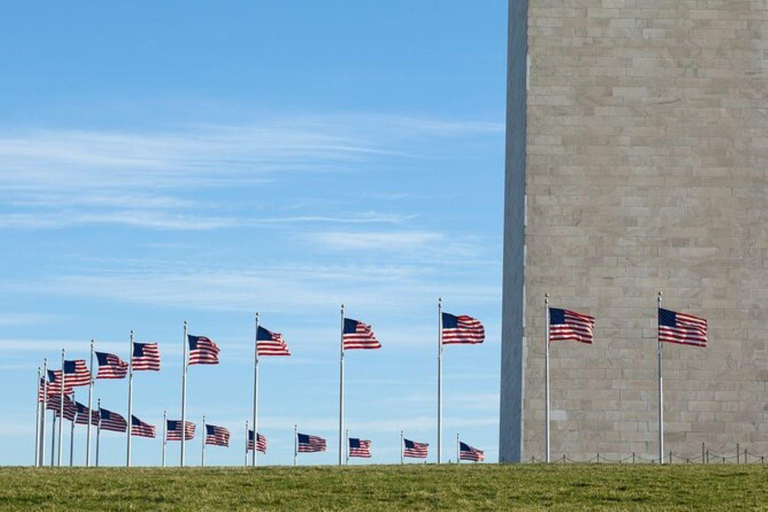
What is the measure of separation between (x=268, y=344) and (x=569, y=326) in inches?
431

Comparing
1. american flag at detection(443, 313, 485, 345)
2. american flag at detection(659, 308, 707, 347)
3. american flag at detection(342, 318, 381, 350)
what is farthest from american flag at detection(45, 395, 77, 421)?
american flag at detection(659, 308, 707, 347)

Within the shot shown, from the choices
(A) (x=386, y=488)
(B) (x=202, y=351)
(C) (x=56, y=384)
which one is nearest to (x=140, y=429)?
(C) (x=56, y=384)

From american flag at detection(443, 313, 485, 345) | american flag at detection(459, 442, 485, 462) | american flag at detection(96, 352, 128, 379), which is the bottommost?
american flag at detection(459, 442, 485, 462)

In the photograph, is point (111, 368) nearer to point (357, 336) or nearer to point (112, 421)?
point (112, 421)

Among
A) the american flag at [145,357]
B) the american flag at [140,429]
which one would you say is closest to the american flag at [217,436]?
the american flag at [140,429]

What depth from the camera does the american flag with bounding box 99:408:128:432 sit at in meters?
72.2

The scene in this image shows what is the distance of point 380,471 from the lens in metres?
50.7

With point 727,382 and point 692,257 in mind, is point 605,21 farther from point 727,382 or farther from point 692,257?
point 727,382

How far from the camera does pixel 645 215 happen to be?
71000mm

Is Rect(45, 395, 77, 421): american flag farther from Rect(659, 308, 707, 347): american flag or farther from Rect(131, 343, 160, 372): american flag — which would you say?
Rect(659, 308, 707, 347): american flag

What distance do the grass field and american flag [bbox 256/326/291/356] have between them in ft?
26.8

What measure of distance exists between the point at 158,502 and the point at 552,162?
1316 inches

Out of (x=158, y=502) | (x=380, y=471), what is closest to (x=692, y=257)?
(x=380, y=471)

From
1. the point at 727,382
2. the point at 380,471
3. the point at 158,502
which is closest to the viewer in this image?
the point at 158,502
